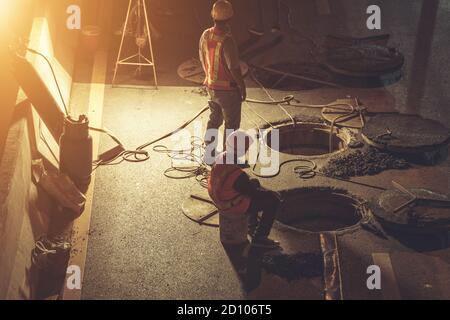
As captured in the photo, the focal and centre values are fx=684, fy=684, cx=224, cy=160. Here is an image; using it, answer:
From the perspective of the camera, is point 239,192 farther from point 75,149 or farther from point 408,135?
Answer: point 408,135

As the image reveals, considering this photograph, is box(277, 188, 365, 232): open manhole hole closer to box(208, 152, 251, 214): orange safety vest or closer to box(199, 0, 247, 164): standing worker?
box(199, 0, 247, 164): standing worker

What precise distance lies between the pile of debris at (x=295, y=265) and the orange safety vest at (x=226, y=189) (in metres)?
0.89

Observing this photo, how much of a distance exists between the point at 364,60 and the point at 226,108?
18.9ft

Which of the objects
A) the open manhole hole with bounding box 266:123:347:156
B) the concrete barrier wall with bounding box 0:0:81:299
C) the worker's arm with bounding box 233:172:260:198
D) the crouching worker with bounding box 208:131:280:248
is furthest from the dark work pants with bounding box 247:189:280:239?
the open manhole hole with bounding box 266:123:347:156

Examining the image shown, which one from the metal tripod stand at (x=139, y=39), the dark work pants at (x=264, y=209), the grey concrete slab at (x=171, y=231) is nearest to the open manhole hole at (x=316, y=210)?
the grey concrete slab at (x=171, y=231)

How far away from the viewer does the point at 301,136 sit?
48.6 feet

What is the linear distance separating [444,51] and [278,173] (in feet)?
27.2

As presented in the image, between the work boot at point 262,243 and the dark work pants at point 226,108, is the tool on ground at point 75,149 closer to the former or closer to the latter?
the dark work pants at point 226,108

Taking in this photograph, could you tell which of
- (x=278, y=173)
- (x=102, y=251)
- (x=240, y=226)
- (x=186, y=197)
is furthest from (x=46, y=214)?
(x=278, y=173)

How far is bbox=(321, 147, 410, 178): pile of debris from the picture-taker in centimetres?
1293

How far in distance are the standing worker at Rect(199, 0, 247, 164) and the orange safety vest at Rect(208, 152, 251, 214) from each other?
2.58 metres

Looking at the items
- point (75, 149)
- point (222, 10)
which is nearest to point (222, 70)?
point (222, 10)

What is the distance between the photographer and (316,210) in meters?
12.6
